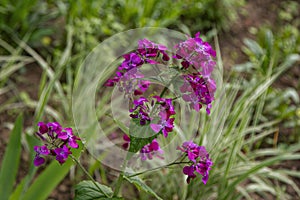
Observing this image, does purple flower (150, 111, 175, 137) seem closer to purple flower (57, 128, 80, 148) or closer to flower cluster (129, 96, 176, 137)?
flower cluster (129, 96, 176, 137)

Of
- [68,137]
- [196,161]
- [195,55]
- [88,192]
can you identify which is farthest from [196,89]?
[88,192]

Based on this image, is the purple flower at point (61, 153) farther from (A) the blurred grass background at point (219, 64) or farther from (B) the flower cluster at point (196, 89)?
(A) the blurred grass background at point (219, 64)

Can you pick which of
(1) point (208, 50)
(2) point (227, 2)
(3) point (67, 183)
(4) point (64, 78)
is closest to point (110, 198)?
(1) point (208, 50)

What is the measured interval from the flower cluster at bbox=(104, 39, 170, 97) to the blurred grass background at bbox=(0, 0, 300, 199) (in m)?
0.71

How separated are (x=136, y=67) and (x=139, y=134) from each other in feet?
0.48

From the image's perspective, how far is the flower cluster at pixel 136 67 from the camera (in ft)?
3.24

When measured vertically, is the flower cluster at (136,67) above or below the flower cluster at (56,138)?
above

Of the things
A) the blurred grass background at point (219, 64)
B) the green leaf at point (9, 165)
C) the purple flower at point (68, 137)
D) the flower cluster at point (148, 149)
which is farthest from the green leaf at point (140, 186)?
the blurred grass background at point (219, 64)

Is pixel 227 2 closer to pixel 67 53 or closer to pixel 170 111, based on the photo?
pixel 67 53

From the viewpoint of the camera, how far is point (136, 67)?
0.99m

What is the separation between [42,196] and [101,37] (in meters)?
1.36

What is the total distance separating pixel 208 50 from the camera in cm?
100

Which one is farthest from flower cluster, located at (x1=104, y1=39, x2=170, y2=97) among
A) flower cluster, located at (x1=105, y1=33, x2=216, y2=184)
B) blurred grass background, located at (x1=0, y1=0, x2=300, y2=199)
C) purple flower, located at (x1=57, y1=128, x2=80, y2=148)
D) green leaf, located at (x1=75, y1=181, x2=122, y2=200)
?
blurred grass background, located at (x1=0, y1=0, x2=300, y2=199)

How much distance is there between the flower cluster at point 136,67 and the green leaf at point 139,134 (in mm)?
72
